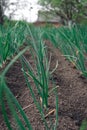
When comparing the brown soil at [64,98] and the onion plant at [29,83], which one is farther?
the brown soil at [64,98]

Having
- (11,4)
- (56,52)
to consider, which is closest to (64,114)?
(56,52)

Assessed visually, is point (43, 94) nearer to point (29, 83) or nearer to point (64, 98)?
point (29, 83)

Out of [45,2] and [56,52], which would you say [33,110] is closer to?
[56,52]

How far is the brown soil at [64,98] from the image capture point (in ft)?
3.97

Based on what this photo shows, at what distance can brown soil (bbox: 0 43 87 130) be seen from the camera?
1209 millimetres

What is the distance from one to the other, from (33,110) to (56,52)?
192 cm

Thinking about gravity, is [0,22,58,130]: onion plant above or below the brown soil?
above

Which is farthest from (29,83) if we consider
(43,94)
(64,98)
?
(64,98)

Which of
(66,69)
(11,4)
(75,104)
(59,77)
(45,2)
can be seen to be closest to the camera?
(75,104)

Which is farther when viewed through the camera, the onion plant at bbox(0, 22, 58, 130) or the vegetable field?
the vegetable field

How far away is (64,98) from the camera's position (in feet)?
4.84

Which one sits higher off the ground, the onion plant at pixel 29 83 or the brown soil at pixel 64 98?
the onion plant at pixel 29 83

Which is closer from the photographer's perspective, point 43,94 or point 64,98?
point 43,94

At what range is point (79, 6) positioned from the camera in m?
14.2
